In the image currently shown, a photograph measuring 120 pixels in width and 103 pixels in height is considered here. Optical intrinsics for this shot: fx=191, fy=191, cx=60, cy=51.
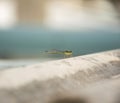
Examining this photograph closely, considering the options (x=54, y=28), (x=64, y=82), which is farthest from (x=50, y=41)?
(x=64, y=82)

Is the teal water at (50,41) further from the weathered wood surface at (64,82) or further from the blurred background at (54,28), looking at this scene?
the weathered wood surface at (64,82)

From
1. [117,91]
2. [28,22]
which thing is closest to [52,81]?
[117,91]

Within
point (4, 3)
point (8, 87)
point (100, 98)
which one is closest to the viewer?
point (8, 87)

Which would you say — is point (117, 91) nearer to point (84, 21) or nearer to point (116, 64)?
point (116, 64)

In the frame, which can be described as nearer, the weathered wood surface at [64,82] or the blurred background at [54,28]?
the weathered wood surface at [64,82]

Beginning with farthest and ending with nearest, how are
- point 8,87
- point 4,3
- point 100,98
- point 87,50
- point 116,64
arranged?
point 87,50 < point 4,3 < point 116,64 < point 100,98 < point 8,87

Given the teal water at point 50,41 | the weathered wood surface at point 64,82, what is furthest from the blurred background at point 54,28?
the weathered wood surface at point 64,82

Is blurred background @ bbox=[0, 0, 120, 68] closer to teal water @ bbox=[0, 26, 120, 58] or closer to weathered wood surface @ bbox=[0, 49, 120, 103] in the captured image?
teal water @ bbox=[0, 26, 120, 58]
